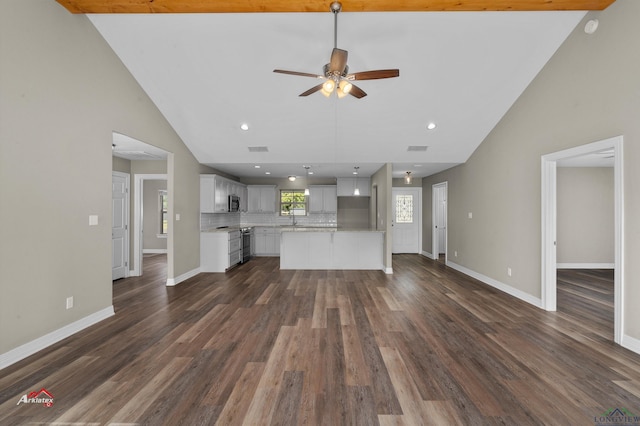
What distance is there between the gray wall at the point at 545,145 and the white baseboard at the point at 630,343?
48 mm

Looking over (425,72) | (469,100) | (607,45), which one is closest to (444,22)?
(425,72)

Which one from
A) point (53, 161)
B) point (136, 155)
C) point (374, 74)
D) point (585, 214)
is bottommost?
point (585, 214)

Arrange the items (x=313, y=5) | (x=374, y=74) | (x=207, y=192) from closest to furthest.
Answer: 1. (x=374, y=74)
2. (x=313, y=5)
3. (x=207, y=192)

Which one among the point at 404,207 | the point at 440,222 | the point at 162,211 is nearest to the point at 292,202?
the point at 404,207

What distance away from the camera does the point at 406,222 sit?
28.6ft

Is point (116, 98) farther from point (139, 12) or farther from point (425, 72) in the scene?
point (425, 72)

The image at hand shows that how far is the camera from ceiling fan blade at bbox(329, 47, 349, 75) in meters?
2.58

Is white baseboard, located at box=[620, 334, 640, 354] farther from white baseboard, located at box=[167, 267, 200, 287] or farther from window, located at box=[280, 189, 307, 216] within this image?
window, located at box=[280, 189, 307, 216]

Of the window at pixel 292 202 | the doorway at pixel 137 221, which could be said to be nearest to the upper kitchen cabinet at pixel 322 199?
the window at pixel 292 202

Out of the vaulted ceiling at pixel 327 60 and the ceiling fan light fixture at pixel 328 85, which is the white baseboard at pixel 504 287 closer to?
the vaulted ceiling at pixel 327 60

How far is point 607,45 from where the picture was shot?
9.64 ft

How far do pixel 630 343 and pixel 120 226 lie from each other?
25.8 feet

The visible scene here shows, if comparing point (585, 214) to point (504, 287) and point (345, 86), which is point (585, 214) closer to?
point (504, 287)

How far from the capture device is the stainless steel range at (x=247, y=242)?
7.43m
